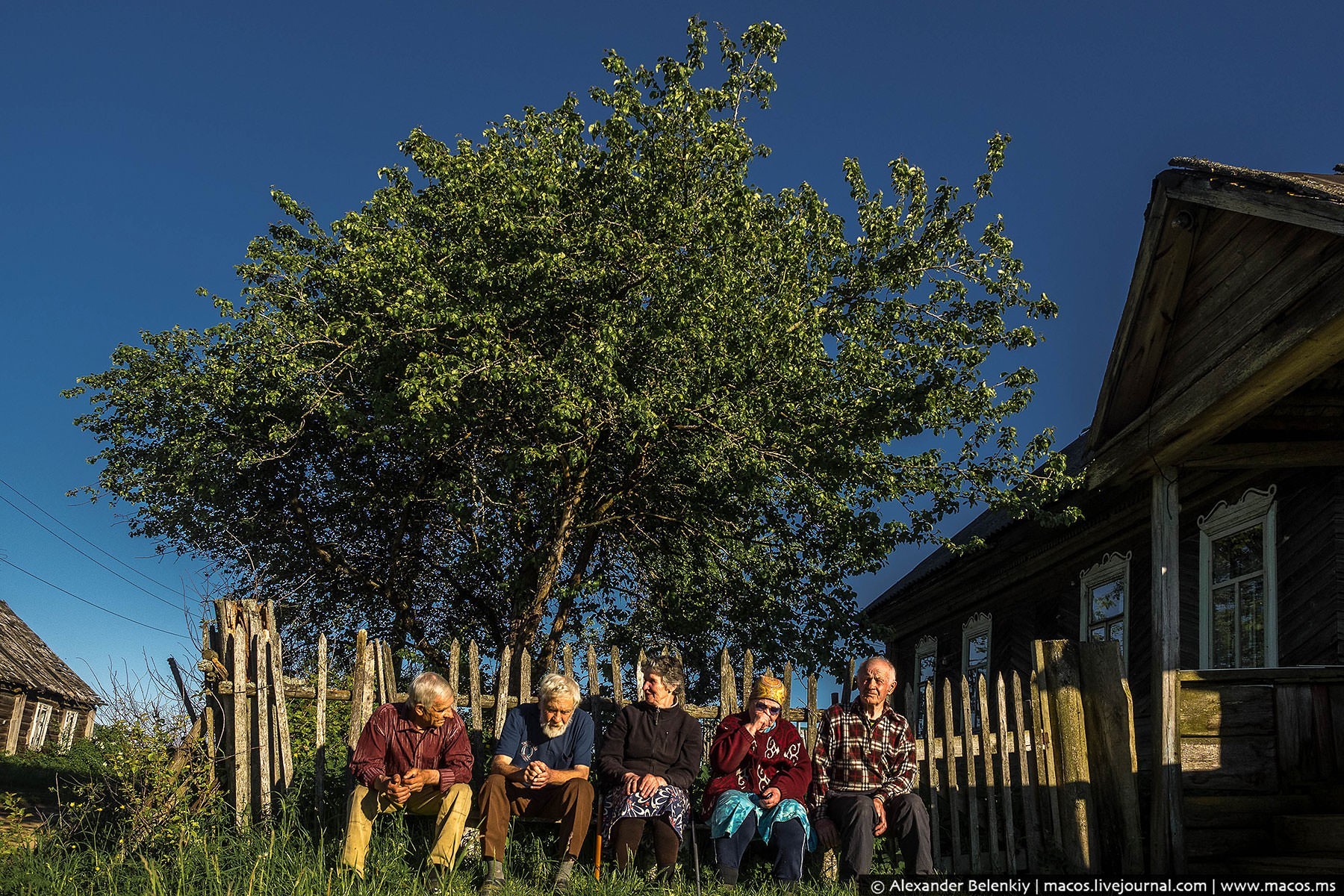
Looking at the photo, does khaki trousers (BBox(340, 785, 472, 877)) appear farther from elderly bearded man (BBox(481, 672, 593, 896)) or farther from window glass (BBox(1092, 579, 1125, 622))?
window glass (BBox(1092, 579, 1125, 622))

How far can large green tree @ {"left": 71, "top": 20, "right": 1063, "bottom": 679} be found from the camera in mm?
11641

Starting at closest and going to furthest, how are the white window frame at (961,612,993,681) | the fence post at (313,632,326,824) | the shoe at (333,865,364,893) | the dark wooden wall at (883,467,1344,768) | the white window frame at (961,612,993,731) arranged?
the shoe at (333,865,364,893), the fence post at (313,632,326,824), the dark wooden wall at (883,467,1344,768), the white window frame at (961,612,993,731), the white window frame at (961,612,993,681)

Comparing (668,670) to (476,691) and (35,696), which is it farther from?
(35,696)

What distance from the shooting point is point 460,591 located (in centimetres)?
1614

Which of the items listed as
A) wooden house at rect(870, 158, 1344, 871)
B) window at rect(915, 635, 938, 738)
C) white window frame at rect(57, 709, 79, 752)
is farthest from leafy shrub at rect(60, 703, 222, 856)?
white window frame at rect(57, 709, 79, 752)

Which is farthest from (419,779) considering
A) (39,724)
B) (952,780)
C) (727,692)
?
(39,724)

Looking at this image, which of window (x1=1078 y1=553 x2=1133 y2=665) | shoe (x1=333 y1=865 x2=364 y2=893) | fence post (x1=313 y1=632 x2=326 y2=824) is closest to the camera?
shoe (x1=333 y1=865 x2=364 y2=893)

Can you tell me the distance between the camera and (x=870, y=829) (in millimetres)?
5887

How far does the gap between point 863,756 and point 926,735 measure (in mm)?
1123

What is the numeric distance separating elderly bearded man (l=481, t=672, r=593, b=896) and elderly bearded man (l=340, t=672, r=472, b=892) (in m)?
A: 0.18

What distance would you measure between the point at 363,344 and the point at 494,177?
266cm

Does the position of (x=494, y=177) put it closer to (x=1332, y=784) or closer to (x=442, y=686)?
(x=442, y=686)

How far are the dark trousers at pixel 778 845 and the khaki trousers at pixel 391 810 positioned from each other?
56.1 inches

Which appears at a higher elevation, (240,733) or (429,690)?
(429,690)
